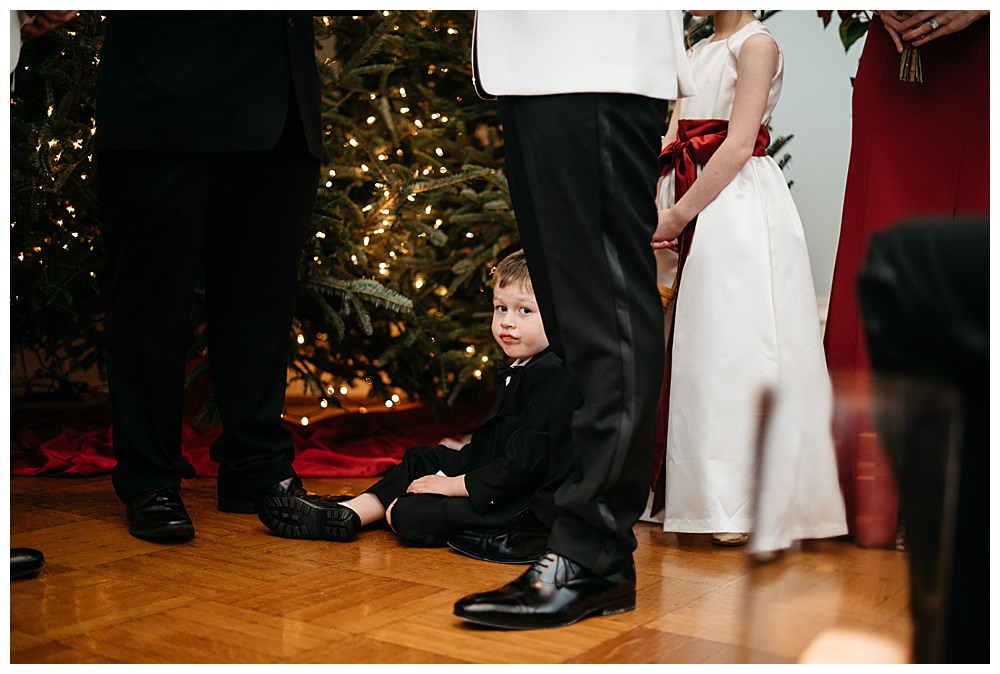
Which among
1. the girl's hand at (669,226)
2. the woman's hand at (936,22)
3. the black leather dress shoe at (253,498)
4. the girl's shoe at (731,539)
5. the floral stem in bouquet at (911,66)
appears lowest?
the black leather dress shoe at (253,498)

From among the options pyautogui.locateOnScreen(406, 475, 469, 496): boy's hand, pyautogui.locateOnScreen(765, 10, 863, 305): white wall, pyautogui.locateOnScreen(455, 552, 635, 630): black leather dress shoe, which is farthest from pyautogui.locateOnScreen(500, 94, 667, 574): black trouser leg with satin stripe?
pyautogui.locateOnScreen(765, 10, 863, 305): white wall

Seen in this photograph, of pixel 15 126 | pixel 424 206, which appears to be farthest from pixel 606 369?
pixel 15 126

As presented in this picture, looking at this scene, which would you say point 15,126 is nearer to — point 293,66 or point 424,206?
point 293,66

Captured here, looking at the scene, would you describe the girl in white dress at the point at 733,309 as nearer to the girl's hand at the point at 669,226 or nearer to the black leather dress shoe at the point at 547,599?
the girl's hand at the point at 669,226

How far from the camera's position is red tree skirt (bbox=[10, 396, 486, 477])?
211cm

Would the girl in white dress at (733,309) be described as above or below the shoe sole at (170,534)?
above

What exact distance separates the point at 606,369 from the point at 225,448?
3.04ft

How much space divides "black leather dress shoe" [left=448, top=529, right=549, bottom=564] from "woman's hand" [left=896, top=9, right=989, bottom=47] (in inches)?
37.2

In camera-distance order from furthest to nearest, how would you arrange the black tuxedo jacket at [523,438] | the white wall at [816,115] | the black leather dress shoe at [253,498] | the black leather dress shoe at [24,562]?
the white wall at [816,115] → the black leather dress shoe at [253,498] → the black tuxedo jacket at [523,438] → the black leather dress shoe at [24,562]

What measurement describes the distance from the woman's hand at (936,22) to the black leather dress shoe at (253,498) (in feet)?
4.14

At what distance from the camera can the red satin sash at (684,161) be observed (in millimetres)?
1625

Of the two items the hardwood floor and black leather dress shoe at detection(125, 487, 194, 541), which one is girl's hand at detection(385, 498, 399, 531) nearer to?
the hardwood floor

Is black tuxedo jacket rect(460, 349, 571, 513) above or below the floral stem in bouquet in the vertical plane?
below

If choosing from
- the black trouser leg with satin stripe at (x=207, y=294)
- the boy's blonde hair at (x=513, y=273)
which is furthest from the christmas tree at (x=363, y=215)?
the boy's blonde hair at (x=513, y=273)
